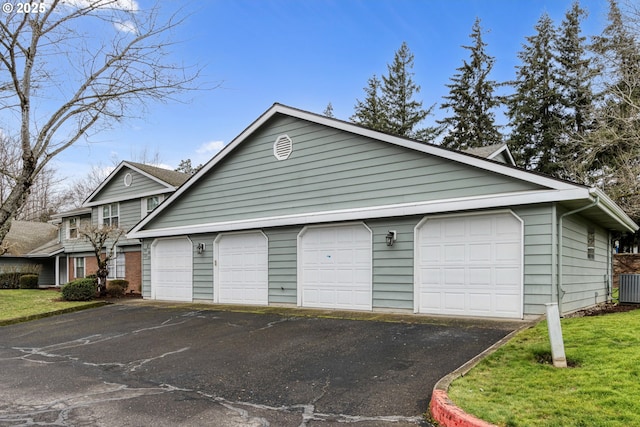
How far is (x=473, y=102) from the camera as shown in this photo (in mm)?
33031

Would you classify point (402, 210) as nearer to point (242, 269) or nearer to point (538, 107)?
point (242, 269)

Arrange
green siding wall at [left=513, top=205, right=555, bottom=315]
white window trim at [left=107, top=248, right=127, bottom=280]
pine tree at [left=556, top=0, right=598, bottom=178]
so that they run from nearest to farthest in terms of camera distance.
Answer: green siding wall at [left=513, top=205, right=555, bottom=315], white window trim at [left=107, top=248, right=127, bottom=280], pine tree at [left=556, top=0, right=598, bottom=178]

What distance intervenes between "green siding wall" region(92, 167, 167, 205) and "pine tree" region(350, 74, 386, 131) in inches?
825

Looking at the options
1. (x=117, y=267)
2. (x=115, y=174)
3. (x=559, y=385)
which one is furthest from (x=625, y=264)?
(x=115, y=174)

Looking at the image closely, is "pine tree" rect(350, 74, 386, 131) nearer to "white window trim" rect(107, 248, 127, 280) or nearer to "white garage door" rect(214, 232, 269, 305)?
"white window trim" rect(107, 248, 127, 280)

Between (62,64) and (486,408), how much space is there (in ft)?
39.9

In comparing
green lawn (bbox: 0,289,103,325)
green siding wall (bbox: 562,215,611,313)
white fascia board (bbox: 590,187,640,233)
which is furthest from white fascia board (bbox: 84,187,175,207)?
white fascia board (bbox: 590,187,640,233)

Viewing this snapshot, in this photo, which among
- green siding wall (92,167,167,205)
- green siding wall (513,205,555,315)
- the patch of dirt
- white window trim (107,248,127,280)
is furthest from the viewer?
white window trim (107,248,127,280)

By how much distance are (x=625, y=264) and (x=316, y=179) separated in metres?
14.6

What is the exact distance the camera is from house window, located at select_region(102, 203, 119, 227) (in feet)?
74.7

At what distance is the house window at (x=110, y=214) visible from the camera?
897 inches

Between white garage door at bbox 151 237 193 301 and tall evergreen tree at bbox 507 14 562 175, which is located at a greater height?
tall evergreen tree at bbox 507 14 562 175

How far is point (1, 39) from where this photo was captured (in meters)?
10.9

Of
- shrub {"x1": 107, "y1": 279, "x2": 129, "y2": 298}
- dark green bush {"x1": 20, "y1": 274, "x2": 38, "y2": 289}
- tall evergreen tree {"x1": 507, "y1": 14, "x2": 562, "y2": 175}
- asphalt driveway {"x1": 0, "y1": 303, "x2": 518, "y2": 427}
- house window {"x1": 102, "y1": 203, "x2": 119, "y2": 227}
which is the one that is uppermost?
tall evergreen tree {"x1": 507, "y1": 14, "x2": 562, "y2": 175}
